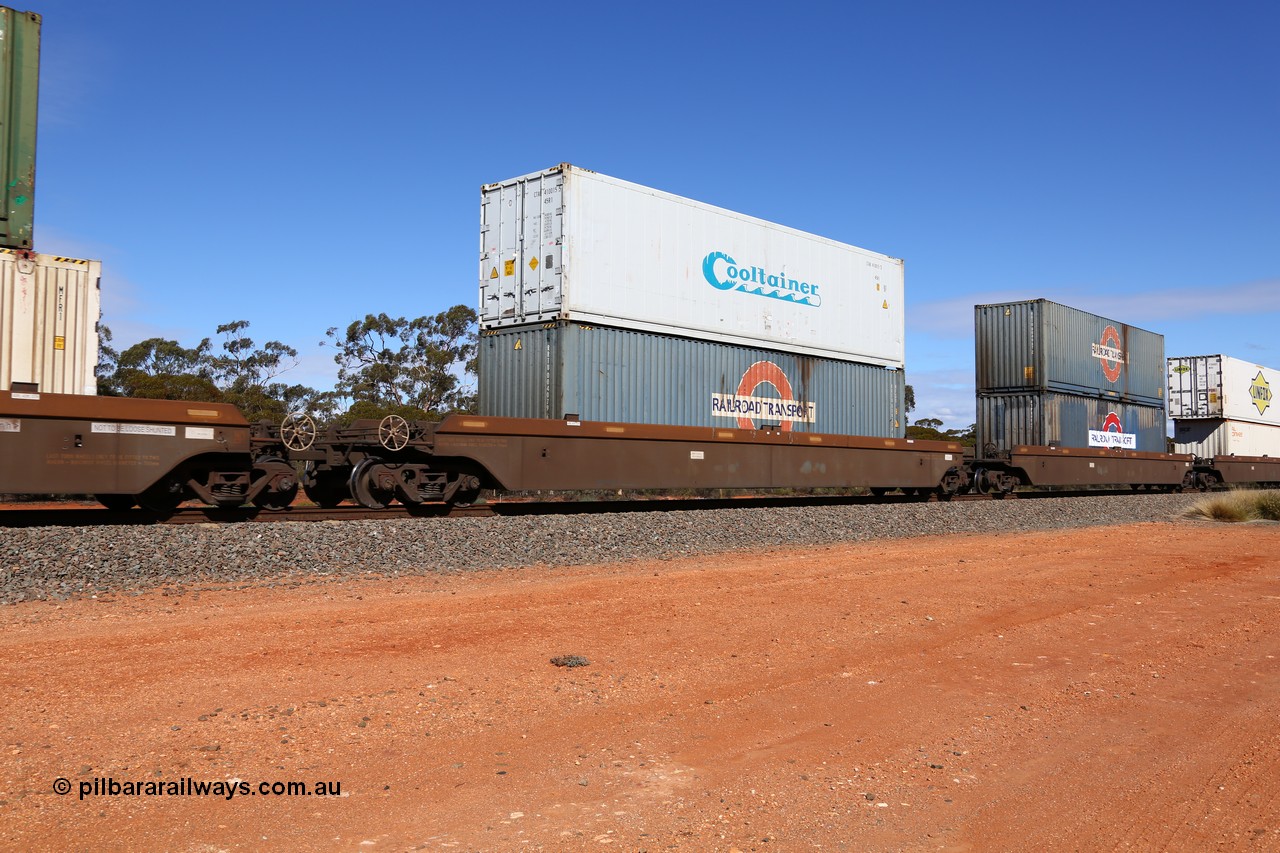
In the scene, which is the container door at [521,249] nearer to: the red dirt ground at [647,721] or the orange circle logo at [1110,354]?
the red dirt ground at [647,721]

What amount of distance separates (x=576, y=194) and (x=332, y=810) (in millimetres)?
12526

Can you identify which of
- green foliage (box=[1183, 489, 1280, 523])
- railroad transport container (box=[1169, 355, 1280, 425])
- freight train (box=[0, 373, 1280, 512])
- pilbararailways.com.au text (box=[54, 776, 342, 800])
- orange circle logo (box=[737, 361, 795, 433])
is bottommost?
pilbararailways.com.au text (box=[54, 776, 342, 800])

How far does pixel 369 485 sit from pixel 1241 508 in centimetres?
1580

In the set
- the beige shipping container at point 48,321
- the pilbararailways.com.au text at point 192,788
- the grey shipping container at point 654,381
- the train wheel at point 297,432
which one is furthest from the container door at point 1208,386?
the pilbararailways.com.au text at point 192,788

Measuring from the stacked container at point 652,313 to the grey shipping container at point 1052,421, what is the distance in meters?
7.46

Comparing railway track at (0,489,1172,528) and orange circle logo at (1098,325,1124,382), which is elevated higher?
orange circle logo at (1098,325,1124,382)

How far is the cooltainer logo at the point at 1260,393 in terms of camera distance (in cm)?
3606

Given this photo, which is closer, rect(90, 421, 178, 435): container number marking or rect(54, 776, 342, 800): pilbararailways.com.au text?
rect(54, 776, 342, 800): pilbararailways.com.au text

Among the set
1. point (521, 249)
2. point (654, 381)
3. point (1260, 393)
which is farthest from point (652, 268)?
point (1260, 393)

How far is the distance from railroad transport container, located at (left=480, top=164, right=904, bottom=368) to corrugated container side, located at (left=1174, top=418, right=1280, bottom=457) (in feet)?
73.3

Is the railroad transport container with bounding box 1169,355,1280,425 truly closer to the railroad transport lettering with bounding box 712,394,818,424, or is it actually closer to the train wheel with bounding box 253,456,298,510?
the railroad transport lettering with bounding box 712,394,818,424

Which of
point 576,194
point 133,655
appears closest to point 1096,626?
point 133,655

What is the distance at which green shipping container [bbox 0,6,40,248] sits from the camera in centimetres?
1015

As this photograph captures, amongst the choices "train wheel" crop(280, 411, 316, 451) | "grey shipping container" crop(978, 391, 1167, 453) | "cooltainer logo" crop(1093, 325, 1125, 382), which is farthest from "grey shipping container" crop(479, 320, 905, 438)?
"cooltainer logo" crop(1093, 325, 1125, 382)
